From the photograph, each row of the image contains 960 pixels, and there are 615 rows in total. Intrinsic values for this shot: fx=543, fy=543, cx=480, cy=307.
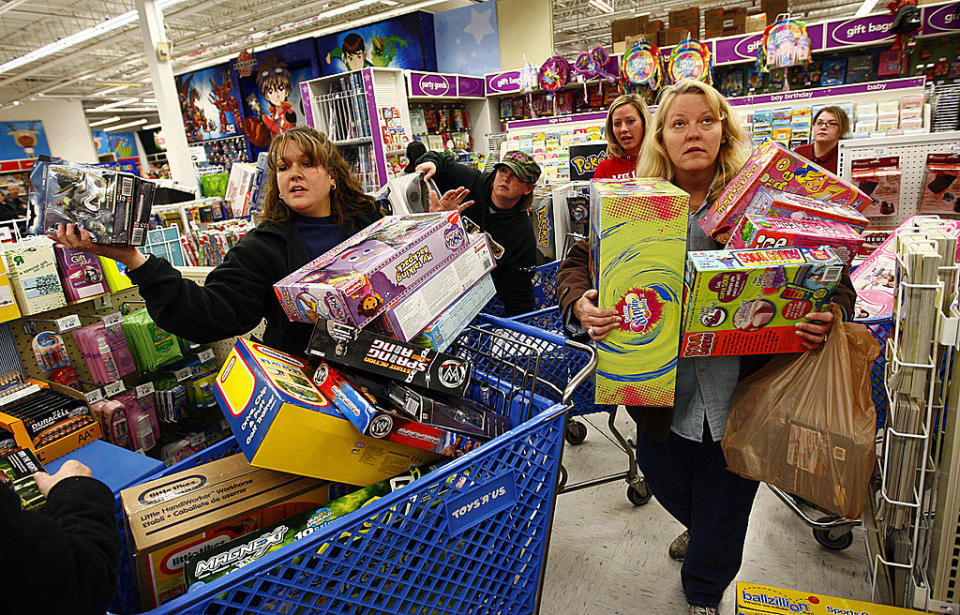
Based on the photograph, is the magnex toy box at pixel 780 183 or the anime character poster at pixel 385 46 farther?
the anime character poster at pixel 385 46

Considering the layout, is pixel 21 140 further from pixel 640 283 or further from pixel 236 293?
pixel 640 283

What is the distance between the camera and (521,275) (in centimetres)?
284

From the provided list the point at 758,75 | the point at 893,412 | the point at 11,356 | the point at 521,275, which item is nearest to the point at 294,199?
the point at 521,275

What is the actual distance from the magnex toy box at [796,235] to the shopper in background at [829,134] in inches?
138

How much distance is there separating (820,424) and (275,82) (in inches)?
453

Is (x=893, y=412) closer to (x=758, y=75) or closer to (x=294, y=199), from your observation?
(x=294, y=199)

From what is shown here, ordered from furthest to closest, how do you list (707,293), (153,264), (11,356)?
(11,356)
(153,264)
(707,293)

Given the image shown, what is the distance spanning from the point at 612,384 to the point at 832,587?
140 cm

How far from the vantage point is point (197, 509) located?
1.15m

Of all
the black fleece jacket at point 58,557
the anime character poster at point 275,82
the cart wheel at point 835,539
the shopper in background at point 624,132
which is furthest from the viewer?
the anime character poster at point 275,82

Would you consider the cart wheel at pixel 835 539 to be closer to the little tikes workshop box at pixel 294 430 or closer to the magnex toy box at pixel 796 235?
the magnex toy box at pixel 796 235

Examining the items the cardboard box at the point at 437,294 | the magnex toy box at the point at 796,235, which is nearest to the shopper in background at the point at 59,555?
the cardboard box at the point at 437,294

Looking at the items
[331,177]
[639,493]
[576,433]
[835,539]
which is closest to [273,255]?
[331,177]

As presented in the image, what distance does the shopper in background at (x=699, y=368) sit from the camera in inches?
55.7
